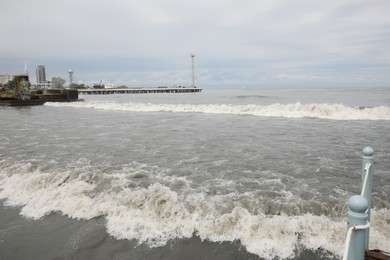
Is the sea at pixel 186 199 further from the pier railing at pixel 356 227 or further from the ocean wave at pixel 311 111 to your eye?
the ocean wave at pixel 311 111

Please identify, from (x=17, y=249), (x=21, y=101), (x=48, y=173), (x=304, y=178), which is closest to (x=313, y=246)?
(x=304, y=178)

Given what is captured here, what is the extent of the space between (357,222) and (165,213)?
13.3ft

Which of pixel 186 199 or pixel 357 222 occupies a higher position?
pixel 357 222

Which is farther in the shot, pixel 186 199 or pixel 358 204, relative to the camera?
pixel 186 199

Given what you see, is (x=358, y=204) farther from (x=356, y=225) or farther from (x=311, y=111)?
(x=311, y=111)

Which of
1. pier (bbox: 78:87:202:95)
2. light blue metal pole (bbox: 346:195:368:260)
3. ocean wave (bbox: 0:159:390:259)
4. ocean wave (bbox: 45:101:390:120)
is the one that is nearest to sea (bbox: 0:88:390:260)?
ocean wave (bbox: 0:159:390:259)

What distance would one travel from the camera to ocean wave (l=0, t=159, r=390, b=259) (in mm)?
4590

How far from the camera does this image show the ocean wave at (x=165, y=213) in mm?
4590

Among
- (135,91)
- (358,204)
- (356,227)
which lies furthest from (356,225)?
(135,91)

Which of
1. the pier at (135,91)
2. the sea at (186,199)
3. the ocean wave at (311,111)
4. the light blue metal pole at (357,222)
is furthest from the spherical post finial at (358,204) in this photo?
the pier at (135,91)

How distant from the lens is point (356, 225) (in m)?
2.06

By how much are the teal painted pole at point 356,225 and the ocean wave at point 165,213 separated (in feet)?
7.36

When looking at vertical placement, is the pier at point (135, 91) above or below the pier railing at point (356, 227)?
above

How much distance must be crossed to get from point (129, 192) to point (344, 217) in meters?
4.40
